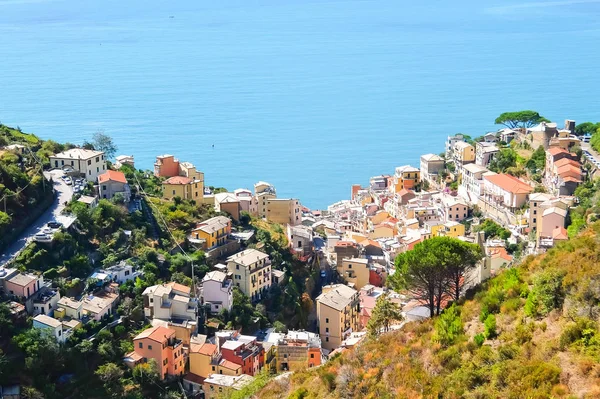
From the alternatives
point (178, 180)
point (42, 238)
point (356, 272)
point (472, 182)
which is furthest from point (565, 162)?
point (42, 238)

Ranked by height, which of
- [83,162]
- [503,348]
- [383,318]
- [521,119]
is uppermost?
[521,119]

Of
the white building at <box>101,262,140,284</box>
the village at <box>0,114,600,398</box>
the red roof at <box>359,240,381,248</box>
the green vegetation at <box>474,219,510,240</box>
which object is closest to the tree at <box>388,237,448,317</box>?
the village at <box>0,114,600,398</box>

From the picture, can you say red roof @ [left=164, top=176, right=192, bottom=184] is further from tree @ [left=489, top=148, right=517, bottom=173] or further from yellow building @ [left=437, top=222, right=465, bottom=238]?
tree @ [left=489, top=148, right=517, bottom=173]

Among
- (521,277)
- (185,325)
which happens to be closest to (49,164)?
(185,325)

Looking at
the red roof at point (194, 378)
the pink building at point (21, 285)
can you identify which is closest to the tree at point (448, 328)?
the red roof at point (194, 378)

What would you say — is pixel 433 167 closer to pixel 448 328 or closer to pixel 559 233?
pixel 559 233

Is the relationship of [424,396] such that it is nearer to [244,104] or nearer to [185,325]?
[185,325]

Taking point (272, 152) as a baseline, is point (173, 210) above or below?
below
